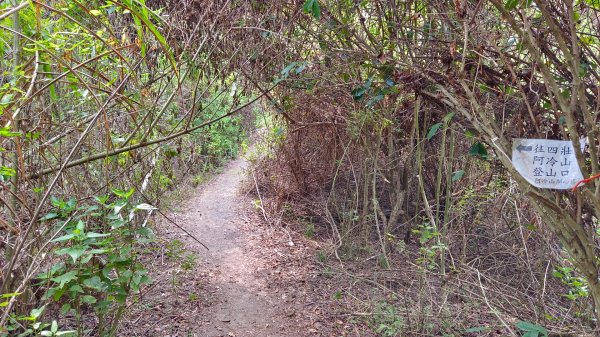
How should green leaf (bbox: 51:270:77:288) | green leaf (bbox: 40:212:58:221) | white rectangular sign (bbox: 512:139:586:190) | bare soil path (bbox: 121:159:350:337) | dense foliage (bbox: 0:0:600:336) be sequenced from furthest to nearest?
bare soil path (bbox: 121:159:350:337) → green leaf (bbox: 40:212:58:221) → green leaf (bbox: 51:270:77:288) → dense foliage (bbox: 0:0:600:336) → white rectangular sign (bbox: 512:139:586:190)

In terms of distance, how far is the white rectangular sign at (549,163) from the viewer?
1.90 meters

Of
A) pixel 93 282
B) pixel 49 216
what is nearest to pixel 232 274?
pixel 93 282

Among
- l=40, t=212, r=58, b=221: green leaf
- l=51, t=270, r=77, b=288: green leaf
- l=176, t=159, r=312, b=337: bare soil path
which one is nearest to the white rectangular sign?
l=51, t=270, r=77, b=288: green leaf

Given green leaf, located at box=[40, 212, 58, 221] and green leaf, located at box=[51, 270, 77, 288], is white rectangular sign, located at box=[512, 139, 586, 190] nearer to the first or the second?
green leaf, located at box=[51, 270, 77, 288]

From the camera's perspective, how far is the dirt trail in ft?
15.5

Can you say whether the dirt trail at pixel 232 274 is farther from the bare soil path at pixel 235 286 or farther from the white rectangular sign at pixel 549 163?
the white rectangular sign at pixel 549 163

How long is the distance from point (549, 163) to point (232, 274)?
4961 millimetres

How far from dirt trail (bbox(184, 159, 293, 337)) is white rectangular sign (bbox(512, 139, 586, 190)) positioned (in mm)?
3455

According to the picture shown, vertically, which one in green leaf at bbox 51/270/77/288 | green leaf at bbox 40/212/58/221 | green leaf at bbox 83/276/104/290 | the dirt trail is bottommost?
the dirt trail

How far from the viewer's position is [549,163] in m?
1.92

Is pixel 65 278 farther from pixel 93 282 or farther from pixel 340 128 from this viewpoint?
pixel 340 128

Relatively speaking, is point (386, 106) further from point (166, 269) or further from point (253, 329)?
point (166, 269)

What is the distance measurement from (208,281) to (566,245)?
4.67 m

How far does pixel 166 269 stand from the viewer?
572cm
